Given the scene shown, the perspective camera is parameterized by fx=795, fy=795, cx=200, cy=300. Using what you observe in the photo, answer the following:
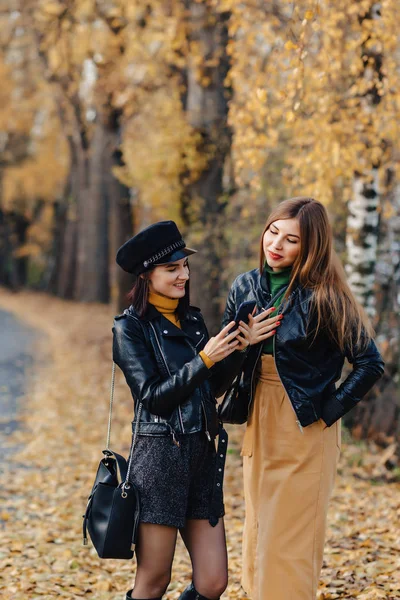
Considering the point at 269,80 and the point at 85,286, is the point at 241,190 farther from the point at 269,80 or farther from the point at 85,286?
the point at 85,286

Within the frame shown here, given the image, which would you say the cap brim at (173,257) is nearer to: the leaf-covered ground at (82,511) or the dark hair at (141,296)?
the dark hair at (141,296)

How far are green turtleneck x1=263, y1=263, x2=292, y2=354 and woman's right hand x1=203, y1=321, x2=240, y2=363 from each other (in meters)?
0.31

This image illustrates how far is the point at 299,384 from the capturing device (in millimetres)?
3605

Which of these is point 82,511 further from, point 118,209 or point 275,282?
point 118,209

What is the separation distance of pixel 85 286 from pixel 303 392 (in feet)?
82.6

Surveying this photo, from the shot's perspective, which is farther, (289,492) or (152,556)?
(289,492)

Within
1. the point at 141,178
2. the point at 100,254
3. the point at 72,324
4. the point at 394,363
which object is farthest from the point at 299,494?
the point at 100,254

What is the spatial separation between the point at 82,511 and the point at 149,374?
395 cm

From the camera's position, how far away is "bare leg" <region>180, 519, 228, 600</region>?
3.44m

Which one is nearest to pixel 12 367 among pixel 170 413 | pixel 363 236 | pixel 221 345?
pixel 363 236

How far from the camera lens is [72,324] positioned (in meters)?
22.3

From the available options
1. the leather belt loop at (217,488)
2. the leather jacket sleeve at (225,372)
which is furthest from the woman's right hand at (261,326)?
the leather belt loop at (217,488)

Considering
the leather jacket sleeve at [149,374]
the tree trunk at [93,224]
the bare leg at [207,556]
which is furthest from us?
the tree trunk at [93,224]

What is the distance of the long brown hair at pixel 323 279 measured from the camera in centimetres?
362
